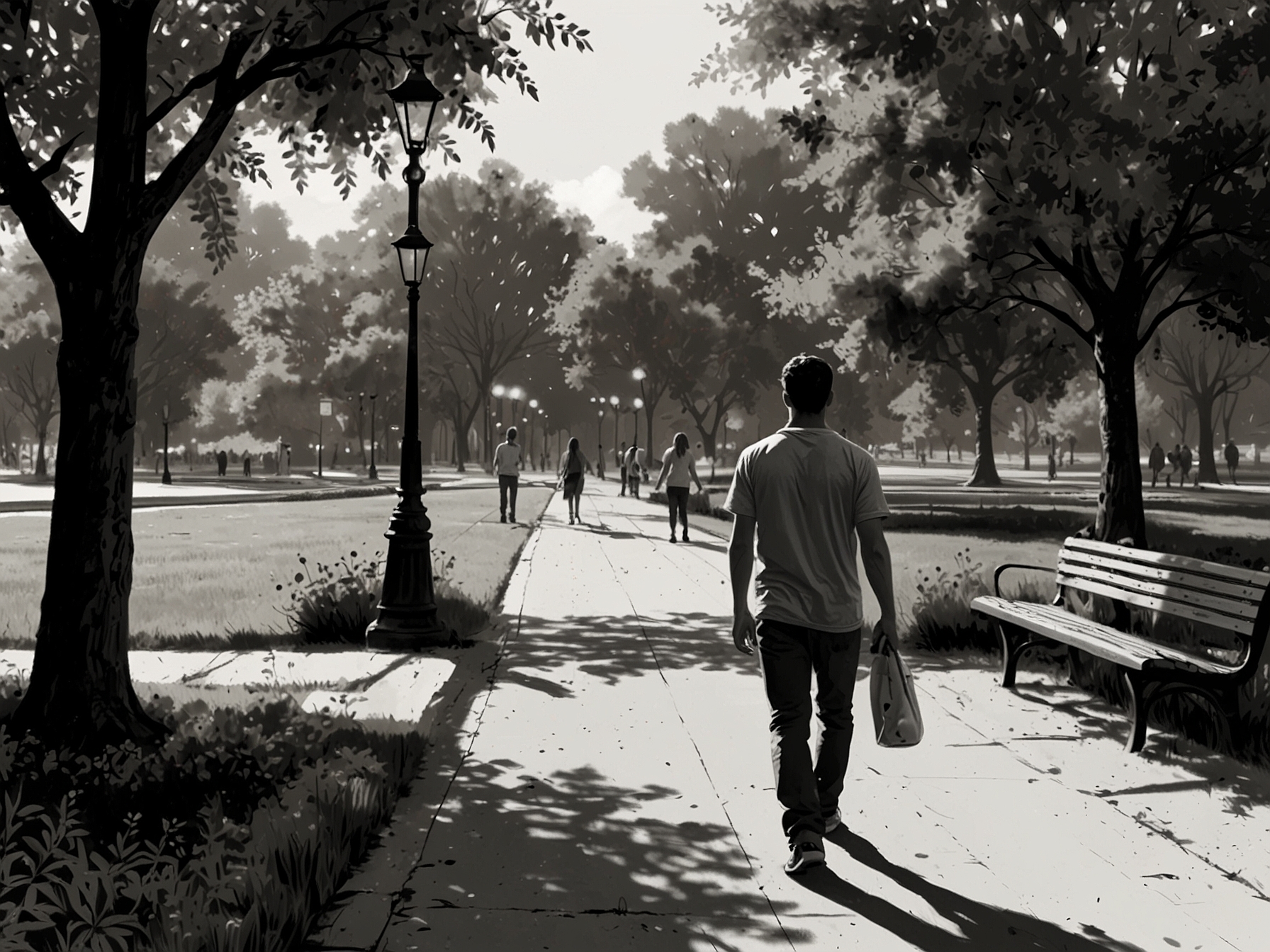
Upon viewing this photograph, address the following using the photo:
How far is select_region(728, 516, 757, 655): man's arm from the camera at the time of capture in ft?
15.3

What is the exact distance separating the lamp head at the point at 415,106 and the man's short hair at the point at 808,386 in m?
5.27

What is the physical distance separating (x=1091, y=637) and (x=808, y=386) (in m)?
3.41

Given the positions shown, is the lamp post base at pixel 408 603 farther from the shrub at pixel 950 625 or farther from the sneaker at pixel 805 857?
the sneaker at pixel 805 857

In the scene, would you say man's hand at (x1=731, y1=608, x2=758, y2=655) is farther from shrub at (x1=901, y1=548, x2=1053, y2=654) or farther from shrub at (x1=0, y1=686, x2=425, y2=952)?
shrub at (x1=901, y1=548, x2=1053, y2=654)

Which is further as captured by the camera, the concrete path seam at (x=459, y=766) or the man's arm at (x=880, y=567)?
the man's arm at (x=880, y=567)

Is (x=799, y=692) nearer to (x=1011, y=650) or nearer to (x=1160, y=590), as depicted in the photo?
(x=1160, y=590)

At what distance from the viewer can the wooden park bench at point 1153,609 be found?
19.8 ft

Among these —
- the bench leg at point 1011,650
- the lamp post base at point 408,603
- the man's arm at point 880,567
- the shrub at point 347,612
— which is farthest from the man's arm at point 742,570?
the shrub at point 347,612

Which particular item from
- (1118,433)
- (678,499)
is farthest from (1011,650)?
(678,499)

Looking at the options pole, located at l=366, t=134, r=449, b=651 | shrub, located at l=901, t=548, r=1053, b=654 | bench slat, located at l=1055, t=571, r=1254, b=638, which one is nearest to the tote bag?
bench slat, located at l=1055, t=571, r=1254, b=638

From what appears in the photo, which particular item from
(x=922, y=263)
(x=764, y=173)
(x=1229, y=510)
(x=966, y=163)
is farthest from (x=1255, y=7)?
(x=764, y=173)

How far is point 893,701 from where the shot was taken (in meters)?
4.58

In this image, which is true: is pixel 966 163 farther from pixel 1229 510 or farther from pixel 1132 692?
pixel 1229 510

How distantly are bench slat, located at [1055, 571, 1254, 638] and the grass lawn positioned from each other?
6127 mm
